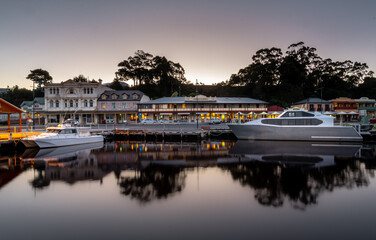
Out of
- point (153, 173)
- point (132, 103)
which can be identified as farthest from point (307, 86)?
point (153, 173)

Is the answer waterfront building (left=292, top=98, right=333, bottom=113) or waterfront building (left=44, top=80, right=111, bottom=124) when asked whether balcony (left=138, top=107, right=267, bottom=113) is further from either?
waterfront building (left=44, top=80, right=111, bottom=124)

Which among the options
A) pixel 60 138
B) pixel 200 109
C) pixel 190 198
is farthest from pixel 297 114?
pixel 60 138

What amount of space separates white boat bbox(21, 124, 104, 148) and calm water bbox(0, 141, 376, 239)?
5264 mm

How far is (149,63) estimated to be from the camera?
7431 cm

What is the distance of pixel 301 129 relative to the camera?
26.9 metres

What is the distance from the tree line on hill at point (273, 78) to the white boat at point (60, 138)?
124 feet

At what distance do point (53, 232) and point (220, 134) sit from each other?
88.3ft

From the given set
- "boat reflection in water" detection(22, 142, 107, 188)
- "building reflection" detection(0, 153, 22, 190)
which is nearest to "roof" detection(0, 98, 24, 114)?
"boat reflection in water" detection(22, 142, 107, 188)

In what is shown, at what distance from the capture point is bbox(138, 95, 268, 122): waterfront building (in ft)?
159

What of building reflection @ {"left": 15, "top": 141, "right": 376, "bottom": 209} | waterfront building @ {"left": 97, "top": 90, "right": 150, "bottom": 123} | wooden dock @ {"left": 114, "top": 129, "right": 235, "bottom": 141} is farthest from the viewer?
waterfront building @ {"left": 97, "top": 90, "right": 150, "bottom": 123}

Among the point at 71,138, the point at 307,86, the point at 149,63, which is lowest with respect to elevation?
the point at 71,138

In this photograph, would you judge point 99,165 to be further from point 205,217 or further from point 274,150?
point 274,150

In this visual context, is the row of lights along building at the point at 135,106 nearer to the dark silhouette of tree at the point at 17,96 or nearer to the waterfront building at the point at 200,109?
the waterfront building at the point at 200,109

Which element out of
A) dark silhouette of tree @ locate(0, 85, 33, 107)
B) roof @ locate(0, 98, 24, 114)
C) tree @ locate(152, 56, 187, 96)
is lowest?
roof @ locate(0, 98, 24, 114)
